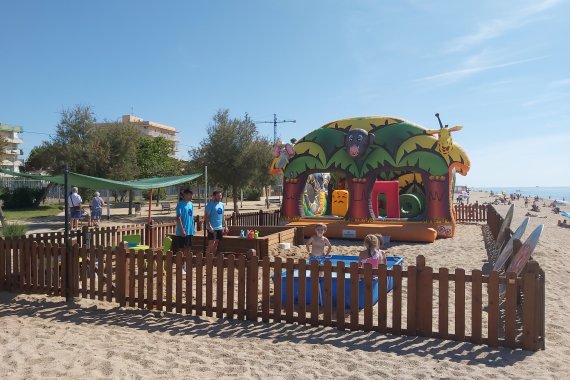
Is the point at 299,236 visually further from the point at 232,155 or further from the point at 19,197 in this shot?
the point at 19,197

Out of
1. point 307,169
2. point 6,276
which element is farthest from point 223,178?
point 6,276

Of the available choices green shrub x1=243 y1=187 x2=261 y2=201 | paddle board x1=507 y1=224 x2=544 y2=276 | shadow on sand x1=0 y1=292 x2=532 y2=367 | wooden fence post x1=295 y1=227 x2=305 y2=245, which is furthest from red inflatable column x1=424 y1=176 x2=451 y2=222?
green shrub x1=243 y1=187 x2=261 y2=201

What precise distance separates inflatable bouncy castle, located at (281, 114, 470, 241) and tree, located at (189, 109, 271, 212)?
32.3 feet

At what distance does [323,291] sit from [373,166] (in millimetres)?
9703

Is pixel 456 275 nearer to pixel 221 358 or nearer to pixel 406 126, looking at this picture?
pixel 221 358

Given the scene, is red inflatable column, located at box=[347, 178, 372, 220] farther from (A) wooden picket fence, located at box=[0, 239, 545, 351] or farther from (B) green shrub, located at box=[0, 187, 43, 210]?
(B) green shrub, located at box=[0, 187, 43, 210]

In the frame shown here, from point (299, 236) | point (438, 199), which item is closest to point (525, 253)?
point (299, 236)

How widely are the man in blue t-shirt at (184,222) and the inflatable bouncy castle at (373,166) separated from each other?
6953 mm

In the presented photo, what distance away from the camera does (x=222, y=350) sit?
502 centimetres

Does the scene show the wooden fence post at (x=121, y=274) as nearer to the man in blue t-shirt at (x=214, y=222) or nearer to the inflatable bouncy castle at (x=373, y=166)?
the man in blue t-shirt at (x=214, y=222)

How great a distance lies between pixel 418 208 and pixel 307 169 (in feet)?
18.1

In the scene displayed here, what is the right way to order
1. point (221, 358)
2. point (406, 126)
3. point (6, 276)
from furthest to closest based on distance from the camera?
point (406, 126), point (6, 276), point (221, 358)

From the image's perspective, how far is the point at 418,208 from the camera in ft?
62.9

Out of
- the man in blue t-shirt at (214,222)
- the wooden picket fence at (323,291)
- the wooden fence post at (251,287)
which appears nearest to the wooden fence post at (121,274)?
the wooden picket fence at (323,291)
